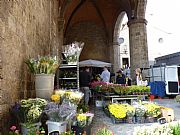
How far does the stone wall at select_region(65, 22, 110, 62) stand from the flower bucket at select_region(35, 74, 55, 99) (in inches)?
533

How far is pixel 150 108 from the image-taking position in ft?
16.8

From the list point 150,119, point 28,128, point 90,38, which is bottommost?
point 150,119

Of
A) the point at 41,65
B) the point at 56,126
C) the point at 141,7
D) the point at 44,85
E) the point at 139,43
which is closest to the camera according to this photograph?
the point at 56,126

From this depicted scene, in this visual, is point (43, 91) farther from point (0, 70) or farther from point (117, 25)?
point (117, 25)

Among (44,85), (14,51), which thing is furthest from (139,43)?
(14,51)

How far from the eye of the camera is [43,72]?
11.8ft

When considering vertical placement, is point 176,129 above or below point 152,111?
above

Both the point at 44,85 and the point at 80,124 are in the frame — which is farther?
the point at 44,85

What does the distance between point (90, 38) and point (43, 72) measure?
14189 millimetres

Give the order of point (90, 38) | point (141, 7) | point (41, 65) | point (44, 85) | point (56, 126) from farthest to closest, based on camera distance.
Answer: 1. point (90, 38)
2. point (141, 7)
3. point (44, 85)
4. point (41, 65)
5. point (56, 126)

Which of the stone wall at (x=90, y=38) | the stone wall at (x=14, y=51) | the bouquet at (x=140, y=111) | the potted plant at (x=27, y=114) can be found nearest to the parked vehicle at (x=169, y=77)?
the bouquet at (x=140, y=111)

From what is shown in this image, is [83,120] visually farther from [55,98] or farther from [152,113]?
[152,113]

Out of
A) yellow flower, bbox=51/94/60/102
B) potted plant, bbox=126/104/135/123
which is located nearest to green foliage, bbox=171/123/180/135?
yellow flower, bbox=51/94/60/102

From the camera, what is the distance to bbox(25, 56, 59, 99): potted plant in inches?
138
